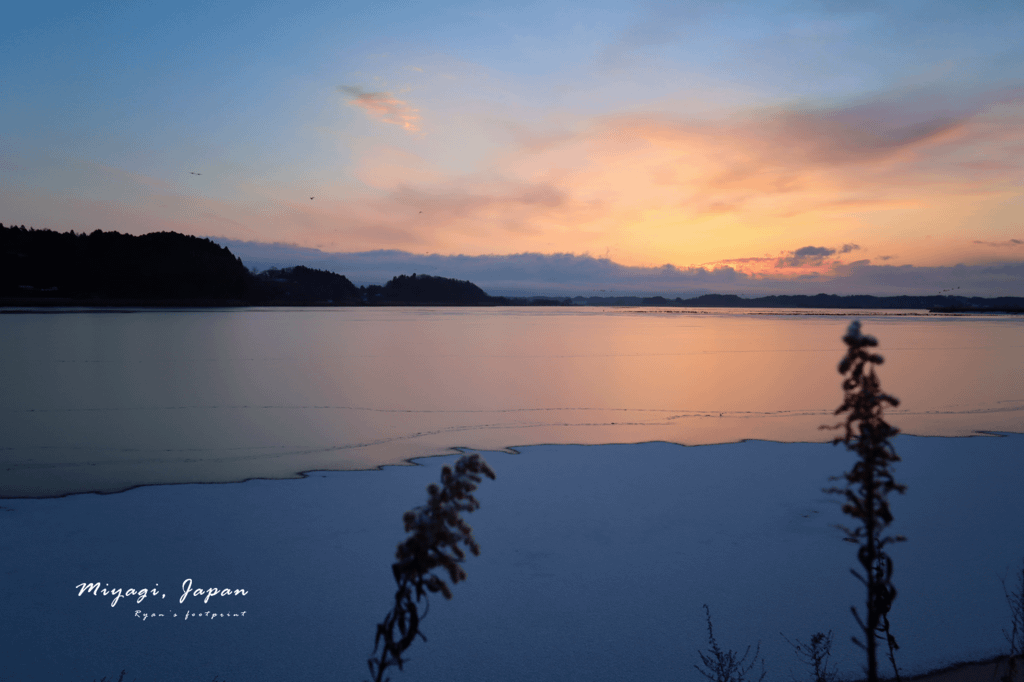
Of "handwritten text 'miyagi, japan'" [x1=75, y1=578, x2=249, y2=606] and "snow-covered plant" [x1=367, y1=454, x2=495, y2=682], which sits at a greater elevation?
"snow-covered plant" [x1=367, y1=454, x2=495, y2=682]

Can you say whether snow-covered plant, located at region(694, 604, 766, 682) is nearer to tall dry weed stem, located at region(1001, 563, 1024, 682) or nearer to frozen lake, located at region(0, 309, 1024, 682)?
frozen lake, located at region(0, 309, 1024, 682)

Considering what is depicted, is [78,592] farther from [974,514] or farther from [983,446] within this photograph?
[983,446]

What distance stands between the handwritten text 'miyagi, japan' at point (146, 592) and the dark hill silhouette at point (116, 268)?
78.6 meters

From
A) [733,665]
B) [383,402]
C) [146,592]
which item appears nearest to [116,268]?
[383,402]

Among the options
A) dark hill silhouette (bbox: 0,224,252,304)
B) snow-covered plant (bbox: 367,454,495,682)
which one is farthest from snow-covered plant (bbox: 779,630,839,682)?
dark hill silhouette (bbox: 0,224,252,304)

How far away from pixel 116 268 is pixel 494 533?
85597 mm

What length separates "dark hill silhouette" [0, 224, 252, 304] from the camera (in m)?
67.6

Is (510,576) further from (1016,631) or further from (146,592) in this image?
(1016,631)

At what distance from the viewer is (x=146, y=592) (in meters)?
3.77

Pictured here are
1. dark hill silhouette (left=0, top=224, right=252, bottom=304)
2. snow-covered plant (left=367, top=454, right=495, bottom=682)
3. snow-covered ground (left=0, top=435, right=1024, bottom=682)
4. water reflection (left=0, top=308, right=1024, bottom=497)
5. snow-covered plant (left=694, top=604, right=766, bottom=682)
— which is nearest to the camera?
snow-covered plant (left=367, top=454, right=495, bottom=682)

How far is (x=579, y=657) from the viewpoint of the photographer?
10.6 ft

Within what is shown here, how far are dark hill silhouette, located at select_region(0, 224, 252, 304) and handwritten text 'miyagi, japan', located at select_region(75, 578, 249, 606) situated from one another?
78591mm

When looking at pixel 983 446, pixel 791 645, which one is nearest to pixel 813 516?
pixel 791 645

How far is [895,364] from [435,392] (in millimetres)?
13572
